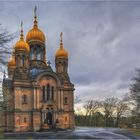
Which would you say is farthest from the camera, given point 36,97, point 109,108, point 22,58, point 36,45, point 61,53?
point 109,108

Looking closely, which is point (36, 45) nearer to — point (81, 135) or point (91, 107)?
point (81, 135)

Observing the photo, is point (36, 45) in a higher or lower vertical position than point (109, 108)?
higher

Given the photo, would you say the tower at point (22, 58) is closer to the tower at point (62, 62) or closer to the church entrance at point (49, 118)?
the tower at point (62, 62)

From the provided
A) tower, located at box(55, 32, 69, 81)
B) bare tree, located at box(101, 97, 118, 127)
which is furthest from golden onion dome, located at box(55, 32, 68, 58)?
bare tree, located at box(101, 97, 118, 127)

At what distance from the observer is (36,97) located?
40469 millimetres

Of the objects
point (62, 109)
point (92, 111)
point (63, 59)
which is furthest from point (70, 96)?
point (92, 111)

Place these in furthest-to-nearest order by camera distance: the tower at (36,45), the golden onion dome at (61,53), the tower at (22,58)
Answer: the golden onion dome at (61,53) < the tower at (36,45) < the tower at (22,58)

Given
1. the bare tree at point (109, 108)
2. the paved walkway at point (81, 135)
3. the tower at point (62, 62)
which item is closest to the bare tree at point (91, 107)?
the bare tree at point (109, 108)

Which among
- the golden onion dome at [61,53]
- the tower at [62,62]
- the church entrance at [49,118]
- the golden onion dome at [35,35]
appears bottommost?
the church entrance at [49,118]

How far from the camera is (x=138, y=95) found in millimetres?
29969

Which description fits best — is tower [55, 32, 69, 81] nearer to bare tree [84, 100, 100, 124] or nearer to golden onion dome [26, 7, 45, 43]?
golden onion dome [26, 7, 45, 43]

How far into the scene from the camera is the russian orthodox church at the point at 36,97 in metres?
39.8

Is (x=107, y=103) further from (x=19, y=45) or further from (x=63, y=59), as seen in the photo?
(x=19, y=45)

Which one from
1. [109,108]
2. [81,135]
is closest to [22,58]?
[81,135]
